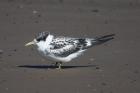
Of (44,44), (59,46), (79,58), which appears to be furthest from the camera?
(79,58)

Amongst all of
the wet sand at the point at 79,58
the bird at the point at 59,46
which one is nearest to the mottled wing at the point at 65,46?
the bird at the point at 59,46

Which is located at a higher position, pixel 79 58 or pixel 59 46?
pixel 59 46

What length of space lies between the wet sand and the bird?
0.76 feet

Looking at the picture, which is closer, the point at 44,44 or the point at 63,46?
the point at 44,44

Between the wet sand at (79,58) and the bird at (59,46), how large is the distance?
9.2 inches

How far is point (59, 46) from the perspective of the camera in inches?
592

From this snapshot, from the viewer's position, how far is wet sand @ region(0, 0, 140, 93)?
44.9ft

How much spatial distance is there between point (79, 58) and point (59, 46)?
3.47ft

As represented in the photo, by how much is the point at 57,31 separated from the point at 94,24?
4.73 feet

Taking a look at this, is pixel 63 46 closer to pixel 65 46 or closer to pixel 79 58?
pixel 65 46

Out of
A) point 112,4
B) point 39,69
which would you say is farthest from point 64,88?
point 112,4

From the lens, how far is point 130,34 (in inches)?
735

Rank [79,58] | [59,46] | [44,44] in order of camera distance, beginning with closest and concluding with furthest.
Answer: [44,44] → [59,46] → [79,58]

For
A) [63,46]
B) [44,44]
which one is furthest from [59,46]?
[44,44]
